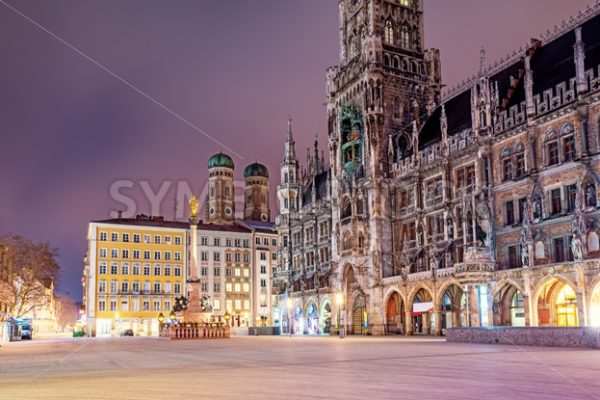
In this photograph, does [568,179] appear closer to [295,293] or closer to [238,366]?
[238,366]

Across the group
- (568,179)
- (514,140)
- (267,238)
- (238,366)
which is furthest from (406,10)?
(238,366)

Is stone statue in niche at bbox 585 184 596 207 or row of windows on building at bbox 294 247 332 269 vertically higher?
stone statue in niche at bbox 585 184 596 207

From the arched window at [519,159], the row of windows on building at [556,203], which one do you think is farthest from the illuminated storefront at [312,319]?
the arched window at [519,159]

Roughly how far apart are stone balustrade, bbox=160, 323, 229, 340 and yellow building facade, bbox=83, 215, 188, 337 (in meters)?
39.7

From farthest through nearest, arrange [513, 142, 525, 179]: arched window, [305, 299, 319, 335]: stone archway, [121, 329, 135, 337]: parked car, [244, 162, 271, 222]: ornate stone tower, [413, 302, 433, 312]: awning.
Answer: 1. [244, 162, 271, 222]: ornate stone tower
2. [121, 329, 135, 337]: parked car
3. [305, 299, 319, 335]: stone archway
4. [413, 302, 433, 312]: awning
5. [513, 142, 525, 179]: arched window

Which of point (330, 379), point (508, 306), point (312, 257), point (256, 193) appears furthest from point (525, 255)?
point (256, 193)

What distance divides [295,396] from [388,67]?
5909 cm

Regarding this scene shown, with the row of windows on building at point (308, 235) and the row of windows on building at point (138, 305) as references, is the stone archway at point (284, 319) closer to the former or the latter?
the row of windows on building at point (308, 235)

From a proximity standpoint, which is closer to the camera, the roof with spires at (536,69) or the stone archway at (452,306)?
the roof with spires at (536,69)

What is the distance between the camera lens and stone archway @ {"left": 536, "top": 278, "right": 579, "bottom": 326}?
42.6 m

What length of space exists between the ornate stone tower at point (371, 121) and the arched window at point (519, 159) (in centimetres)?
1752

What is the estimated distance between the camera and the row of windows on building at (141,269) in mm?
96062

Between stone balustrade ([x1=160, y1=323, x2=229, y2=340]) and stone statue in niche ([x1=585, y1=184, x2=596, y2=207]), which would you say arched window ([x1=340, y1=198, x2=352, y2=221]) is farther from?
stone statue in niche ([x1=585, y1=184, x2=596, y2=207])

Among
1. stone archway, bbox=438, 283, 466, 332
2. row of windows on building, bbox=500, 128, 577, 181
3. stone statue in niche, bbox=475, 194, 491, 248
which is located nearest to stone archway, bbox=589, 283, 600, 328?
row of windows on building, bbox=500, 128, 577, 181
